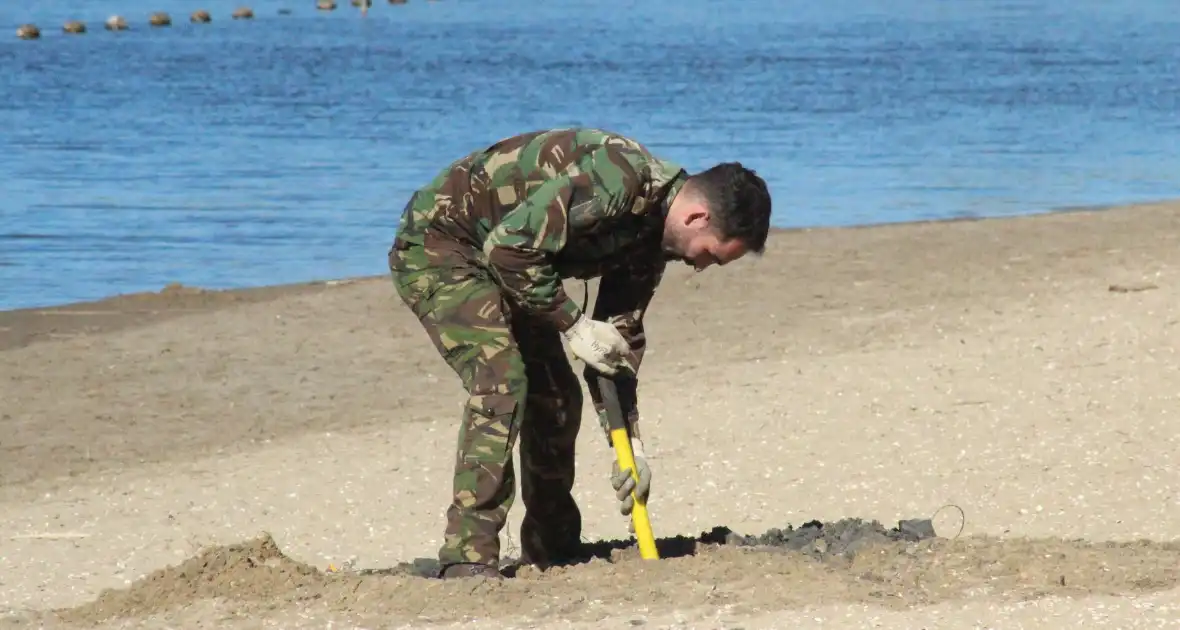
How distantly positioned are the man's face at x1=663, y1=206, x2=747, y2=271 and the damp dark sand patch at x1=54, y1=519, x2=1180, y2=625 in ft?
3.35

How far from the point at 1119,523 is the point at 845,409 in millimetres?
2280

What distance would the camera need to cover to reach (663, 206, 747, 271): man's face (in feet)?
17.6

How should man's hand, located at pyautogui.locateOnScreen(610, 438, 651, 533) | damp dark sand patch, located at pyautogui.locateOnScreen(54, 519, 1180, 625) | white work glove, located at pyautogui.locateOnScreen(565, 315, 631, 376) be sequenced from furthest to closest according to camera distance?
man's hand, located at pyautogui.locateOnScreen(610, 438, 651, 533), damp dark sand patch, located at pyautogui.locateOnScreen(54, 519, 1180, 625), white work glove, located at pyautogui.locateOnScreen(565, 315, 631, 376)

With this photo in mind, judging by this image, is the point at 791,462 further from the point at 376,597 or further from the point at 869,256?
the point at 869,256

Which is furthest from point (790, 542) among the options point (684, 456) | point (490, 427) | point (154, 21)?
point (154, 21)

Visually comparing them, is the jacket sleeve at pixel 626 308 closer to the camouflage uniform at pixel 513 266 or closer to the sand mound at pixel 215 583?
the camouflage uniform at pixel 513 266

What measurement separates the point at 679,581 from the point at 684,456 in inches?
111

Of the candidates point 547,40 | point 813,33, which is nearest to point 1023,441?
point 547,40

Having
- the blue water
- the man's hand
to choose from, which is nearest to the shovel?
the man's hand

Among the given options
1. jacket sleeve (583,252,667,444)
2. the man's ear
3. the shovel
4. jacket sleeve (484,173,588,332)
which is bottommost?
the shovel

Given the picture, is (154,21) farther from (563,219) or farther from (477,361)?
(563,219)

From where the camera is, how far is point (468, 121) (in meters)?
31.2

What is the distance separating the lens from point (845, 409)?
367 inches

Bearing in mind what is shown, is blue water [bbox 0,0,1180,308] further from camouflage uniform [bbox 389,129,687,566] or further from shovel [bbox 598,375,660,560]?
shovel [bbox 598,375,660,560]
